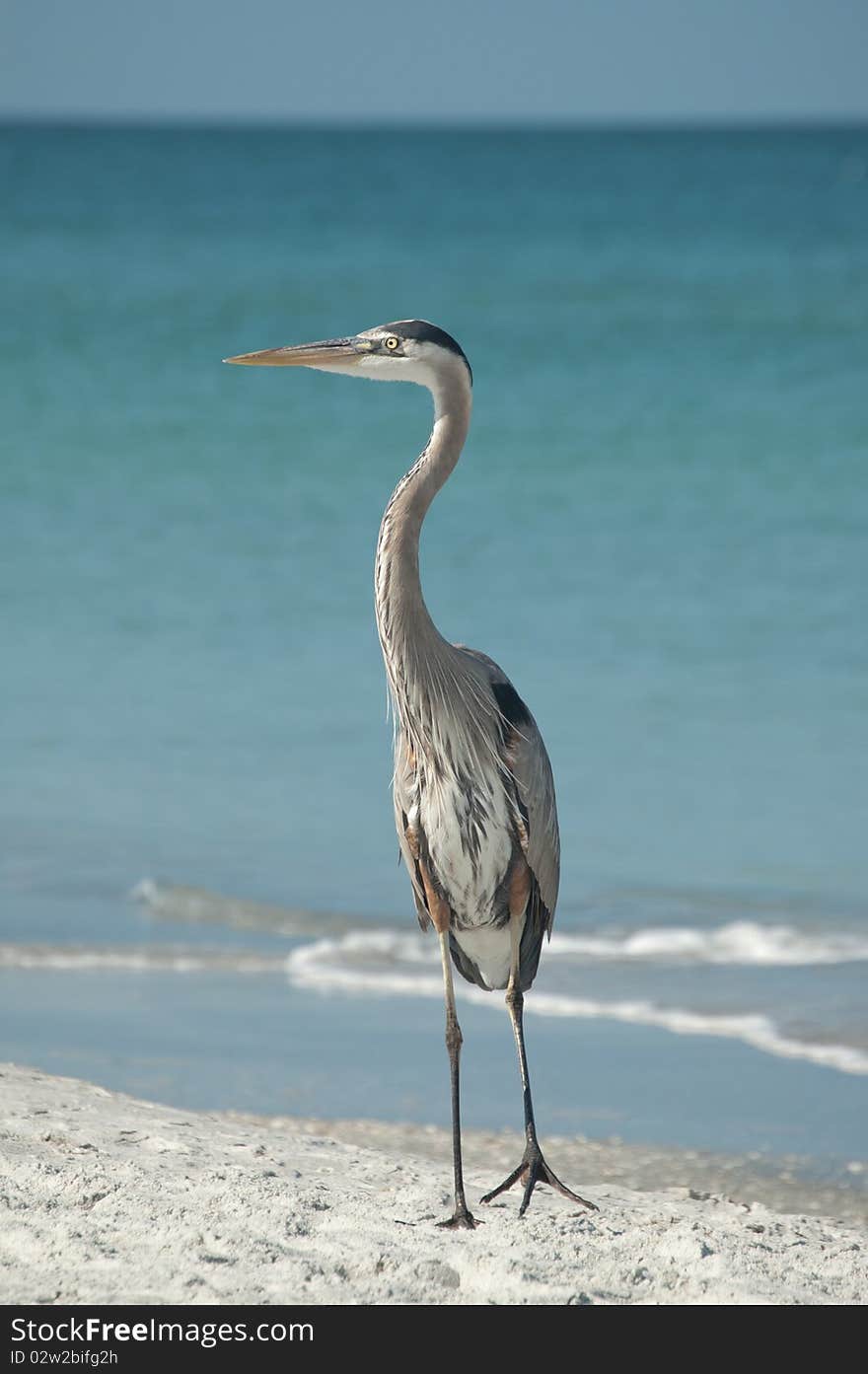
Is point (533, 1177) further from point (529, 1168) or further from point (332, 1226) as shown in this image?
point (332, 1226)

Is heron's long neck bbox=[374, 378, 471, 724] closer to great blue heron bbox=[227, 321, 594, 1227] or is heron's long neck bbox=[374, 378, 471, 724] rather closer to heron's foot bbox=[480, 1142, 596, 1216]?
Result: great blue heron bbox=[227, 321, 594, 1227]

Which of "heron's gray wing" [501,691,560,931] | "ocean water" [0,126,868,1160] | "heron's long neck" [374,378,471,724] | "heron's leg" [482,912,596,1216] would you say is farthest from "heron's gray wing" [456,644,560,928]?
"ocean water" [0,126,868,1160]

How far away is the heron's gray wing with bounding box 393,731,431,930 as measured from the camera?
4520mm

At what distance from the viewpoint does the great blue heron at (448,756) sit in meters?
4.48

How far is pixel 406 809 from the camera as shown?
4.55m

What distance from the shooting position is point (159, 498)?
48.1 feet

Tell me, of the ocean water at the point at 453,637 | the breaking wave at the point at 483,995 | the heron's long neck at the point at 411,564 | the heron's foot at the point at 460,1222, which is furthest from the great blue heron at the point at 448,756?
the breaking wave at the point at 483,995

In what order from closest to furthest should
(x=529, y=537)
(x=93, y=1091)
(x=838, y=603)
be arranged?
(x=93, y=1091) → (x=838, y=603) → (x=529, y=537)

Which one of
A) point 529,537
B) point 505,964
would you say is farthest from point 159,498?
point 505,964

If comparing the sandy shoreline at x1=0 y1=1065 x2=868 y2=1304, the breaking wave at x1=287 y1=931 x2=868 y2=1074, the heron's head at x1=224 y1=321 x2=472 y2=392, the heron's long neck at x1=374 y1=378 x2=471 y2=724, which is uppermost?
the heron's head at x1=224 y1=321 x2=472 y2=392

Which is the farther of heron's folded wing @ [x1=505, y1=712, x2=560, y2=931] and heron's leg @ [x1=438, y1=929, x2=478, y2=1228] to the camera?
heron's folded wing @ [x1=505, y1=712, x2=560, y2=931]

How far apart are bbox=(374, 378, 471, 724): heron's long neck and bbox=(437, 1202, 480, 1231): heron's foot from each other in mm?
1167

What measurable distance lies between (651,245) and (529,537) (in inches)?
615

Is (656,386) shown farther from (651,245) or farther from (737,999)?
(737,999)
